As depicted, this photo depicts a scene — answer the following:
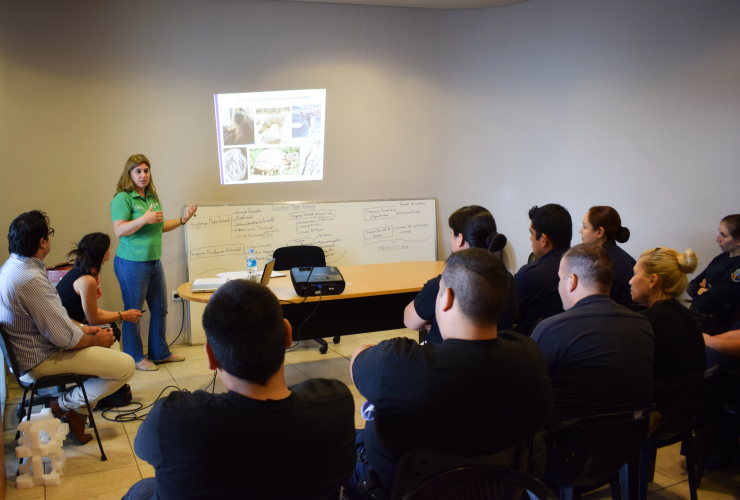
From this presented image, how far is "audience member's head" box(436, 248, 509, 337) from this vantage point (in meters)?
1.44

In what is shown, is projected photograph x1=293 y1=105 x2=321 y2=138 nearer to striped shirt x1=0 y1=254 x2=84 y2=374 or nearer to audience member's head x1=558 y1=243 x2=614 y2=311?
striped shirt x1=0 y1=254 x2=84 y2=374

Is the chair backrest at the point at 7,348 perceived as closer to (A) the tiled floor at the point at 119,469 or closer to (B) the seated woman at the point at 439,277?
(A) the tiled floor at the point at 119,469

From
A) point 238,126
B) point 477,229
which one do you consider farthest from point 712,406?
point 238,126

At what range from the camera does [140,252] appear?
12.7ft

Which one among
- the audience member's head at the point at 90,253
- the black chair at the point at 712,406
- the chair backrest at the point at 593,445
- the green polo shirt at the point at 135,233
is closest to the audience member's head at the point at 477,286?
the chair backrest at the point at 593,445

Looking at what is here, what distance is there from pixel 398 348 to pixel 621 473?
1.16 m

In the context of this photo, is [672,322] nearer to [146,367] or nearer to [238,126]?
[146,367]

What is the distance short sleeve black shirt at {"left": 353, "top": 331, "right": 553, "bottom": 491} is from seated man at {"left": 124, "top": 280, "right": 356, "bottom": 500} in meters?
0.17

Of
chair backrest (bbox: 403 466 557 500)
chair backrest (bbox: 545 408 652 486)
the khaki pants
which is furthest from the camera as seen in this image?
the khaki pants

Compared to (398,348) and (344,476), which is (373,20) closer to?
(398,348)

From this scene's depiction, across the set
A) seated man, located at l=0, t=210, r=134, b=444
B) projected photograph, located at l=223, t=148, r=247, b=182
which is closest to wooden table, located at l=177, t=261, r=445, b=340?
seated man, located at l=0, t=210, r=134, b=444

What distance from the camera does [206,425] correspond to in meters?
1.07

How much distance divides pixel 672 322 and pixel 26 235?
2.87 metres

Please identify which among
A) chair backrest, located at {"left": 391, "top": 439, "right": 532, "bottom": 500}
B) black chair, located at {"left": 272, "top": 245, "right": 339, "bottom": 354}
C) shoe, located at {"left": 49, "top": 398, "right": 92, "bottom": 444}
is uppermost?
black chair, located at {"left": 272, "top": 245, "right": 339, "bottom": 354}
